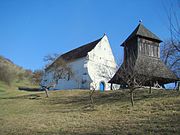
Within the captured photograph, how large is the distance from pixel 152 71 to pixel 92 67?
610 inches

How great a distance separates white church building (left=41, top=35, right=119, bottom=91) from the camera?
45.4 m

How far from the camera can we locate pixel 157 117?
15.2m

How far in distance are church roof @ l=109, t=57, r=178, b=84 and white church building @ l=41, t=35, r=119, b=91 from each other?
1074 cm

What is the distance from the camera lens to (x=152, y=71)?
3247cm

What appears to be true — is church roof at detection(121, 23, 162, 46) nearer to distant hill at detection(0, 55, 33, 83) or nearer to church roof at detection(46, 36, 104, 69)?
church roof at detection(46, 36, 104, 69)

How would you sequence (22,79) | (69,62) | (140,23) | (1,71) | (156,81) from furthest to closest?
(22,79), (1,71), (69,62), (140,23), (156,81)

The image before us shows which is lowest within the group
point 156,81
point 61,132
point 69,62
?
point 61,132

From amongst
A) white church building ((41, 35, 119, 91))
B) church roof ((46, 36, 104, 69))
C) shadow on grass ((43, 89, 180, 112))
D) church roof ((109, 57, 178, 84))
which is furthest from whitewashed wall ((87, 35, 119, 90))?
shadow on grass ((43, 89, 180, 112))

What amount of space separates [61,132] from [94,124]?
7.56ft

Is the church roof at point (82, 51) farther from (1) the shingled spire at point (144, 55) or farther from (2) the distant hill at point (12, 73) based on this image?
(2) the distant hill at point (12, 73)

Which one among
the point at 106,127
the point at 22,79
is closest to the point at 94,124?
the point at 106,127

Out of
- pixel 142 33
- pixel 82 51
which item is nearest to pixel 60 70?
pixel 82 51

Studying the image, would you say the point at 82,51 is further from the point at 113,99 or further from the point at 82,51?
the point at 113,99

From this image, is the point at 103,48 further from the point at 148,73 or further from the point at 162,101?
the point at 162,101
